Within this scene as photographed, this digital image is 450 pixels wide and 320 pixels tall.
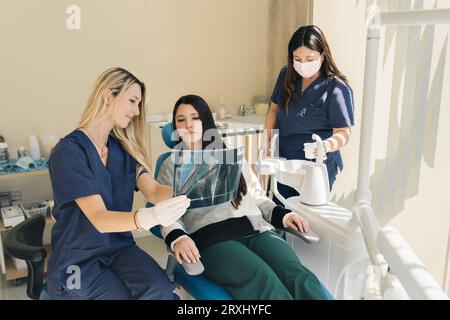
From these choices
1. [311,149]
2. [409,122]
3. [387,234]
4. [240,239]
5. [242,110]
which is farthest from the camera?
[242,110]

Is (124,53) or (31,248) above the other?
(124,53)

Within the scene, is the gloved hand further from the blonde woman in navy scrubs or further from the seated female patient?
the blonde woman in navy scrubs

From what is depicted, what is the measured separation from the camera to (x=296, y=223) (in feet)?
4.00

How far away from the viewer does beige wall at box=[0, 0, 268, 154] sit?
2.20 m

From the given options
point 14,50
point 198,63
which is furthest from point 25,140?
point 198,63

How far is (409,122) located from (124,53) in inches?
68.1

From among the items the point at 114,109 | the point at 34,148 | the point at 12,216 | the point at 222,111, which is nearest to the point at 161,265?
the point at 12,216

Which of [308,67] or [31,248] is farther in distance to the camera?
[308,67]

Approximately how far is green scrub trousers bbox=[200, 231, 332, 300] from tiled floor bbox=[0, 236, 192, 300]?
0.20 meters

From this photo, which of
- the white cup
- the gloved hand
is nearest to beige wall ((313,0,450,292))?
the white cup

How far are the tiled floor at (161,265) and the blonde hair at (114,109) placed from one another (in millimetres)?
475

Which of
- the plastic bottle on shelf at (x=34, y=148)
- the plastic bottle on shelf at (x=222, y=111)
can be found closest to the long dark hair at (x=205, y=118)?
the plastic bottle on shelf at (x=34, y=148)

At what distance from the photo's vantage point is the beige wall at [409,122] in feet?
6.59

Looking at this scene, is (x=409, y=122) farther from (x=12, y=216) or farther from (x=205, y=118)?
(x=12, y=216)
